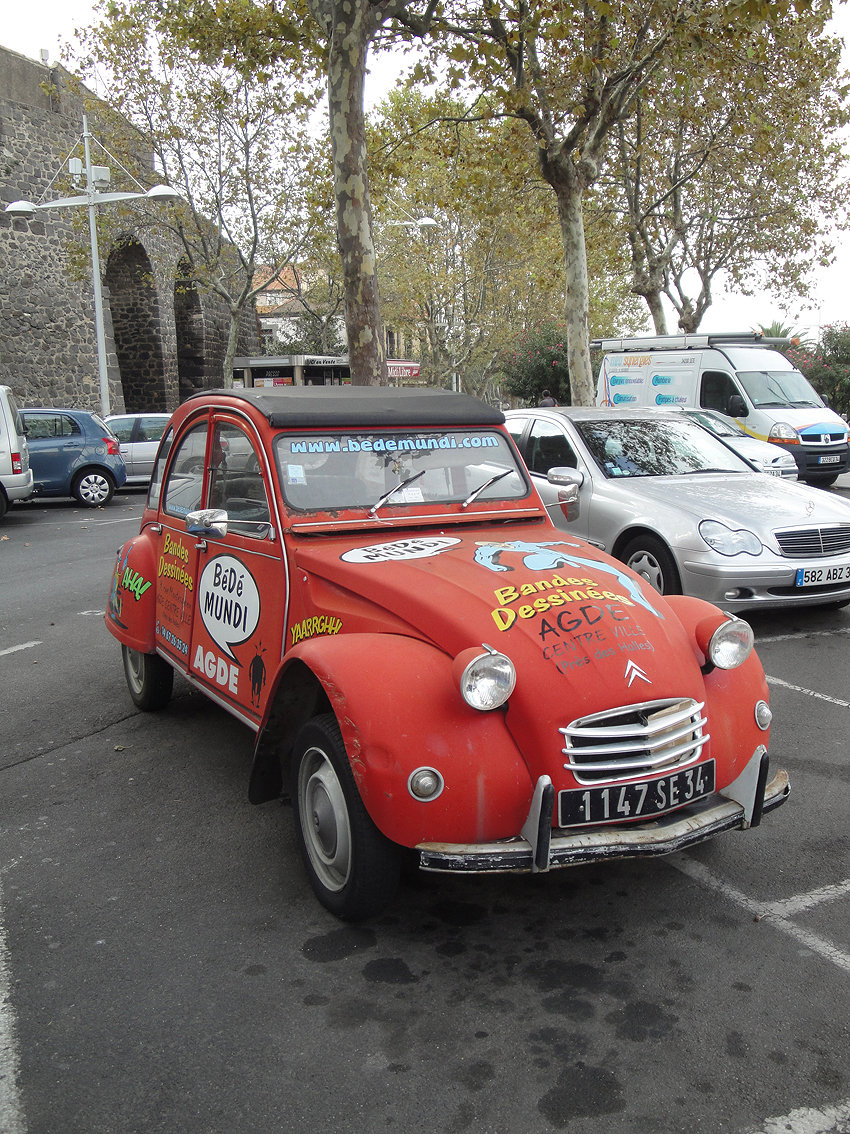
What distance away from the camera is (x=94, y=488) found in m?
16.6

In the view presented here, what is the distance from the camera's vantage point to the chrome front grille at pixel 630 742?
9.16ft

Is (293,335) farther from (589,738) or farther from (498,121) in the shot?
(589,738)

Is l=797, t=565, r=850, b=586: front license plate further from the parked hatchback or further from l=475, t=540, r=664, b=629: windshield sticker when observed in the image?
the parked hatchback

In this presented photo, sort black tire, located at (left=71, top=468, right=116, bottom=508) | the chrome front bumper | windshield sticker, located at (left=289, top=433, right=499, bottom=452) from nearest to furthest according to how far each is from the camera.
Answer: the chrome front bumper → windshield sticker, located at (left=289, top=433, right=499, bottom=452) → black tire, located at (left=71, top=468, right=116, bottom=508)

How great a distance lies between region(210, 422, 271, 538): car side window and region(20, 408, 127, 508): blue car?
13.0 metres

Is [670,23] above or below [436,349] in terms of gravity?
above

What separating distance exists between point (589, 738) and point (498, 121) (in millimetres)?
19433

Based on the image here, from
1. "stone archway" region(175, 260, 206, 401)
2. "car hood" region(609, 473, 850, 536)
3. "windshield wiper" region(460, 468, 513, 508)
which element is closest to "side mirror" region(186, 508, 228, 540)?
"windshield wiper" region(460, 468, 513, 508)

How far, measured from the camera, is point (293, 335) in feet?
189

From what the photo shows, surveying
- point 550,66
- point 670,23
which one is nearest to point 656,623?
point 670,23

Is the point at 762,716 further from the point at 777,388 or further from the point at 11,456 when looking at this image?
the point at 777,388

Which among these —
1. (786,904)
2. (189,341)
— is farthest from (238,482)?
(189,341)

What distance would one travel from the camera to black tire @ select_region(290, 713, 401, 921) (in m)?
2.89

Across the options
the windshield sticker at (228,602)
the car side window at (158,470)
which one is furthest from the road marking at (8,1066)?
the car side window at (158,470)
